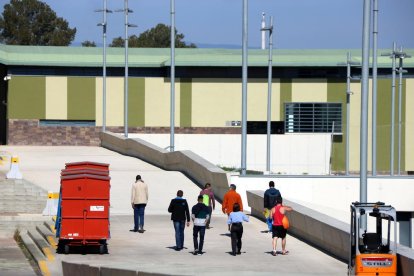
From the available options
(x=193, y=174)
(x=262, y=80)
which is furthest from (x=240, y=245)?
(x=262, y=80)

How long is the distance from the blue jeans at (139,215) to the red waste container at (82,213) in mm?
3170

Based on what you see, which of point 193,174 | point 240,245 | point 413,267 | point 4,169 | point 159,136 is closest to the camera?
point 413,267

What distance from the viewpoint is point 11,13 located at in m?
151

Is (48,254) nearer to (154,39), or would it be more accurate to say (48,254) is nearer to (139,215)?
(139,215)

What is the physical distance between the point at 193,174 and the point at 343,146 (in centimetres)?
2999

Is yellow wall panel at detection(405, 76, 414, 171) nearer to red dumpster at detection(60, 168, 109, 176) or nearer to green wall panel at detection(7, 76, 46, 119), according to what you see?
green wall panel at detection(7, 76, 46, 119)

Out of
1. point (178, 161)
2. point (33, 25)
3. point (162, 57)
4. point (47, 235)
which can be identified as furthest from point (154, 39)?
point (47, 235)

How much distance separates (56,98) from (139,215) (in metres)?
52.3

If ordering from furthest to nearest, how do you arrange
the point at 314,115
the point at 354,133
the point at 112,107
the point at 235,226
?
1. the point at 112,107
2. the point at 314,115
3. the point at 354,133
4. the point at 235,226

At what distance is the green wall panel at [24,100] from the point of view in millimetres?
82938

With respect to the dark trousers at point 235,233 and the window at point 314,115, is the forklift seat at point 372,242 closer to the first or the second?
the dark trousers at point 235,233

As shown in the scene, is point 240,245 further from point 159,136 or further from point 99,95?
point 99,95

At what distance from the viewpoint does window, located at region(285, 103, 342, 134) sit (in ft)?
269

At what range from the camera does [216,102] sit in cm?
8325
